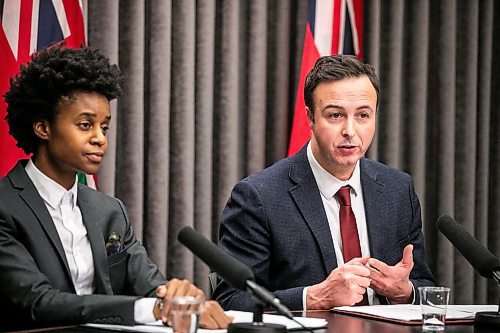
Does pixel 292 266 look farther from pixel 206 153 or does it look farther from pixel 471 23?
pixel 471 23

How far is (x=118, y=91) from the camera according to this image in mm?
2545

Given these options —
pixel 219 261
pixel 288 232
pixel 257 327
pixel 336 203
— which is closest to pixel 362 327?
pixel 257 327

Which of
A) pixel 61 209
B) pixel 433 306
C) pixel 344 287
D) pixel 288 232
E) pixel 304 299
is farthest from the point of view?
Answer: pixel 288 232

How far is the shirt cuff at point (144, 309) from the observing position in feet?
6.76

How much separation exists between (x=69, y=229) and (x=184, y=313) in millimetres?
753

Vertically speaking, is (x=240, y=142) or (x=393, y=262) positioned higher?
(x=240, y=142)

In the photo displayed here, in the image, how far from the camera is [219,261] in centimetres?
182

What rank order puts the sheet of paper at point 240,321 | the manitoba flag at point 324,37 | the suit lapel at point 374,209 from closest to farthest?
the sheet of paper at point 240,321, the suit lapel at point 374,209, the manitoba flag at point 324,37

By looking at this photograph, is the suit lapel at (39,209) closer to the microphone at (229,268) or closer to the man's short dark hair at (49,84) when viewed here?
the man's short dark hair at (49,84)

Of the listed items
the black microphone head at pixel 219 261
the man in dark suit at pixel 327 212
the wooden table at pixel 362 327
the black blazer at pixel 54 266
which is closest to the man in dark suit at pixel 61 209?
the black blazer at pixel 54 266

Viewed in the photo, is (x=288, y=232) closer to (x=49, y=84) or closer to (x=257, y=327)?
(x=49, y=84)

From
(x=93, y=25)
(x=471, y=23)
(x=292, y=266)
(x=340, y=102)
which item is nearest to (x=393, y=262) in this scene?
(x=292, y=266)

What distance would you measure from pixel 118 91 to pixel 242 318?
2.69ft

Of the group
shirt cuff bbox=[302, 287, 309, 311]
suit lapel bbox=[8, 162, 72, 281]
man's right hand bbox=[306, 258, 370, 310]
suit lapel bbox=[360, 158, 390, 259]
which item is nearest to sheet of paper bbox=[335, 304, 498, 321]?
man's right hand bbox=[306, 258, 370, 310]
